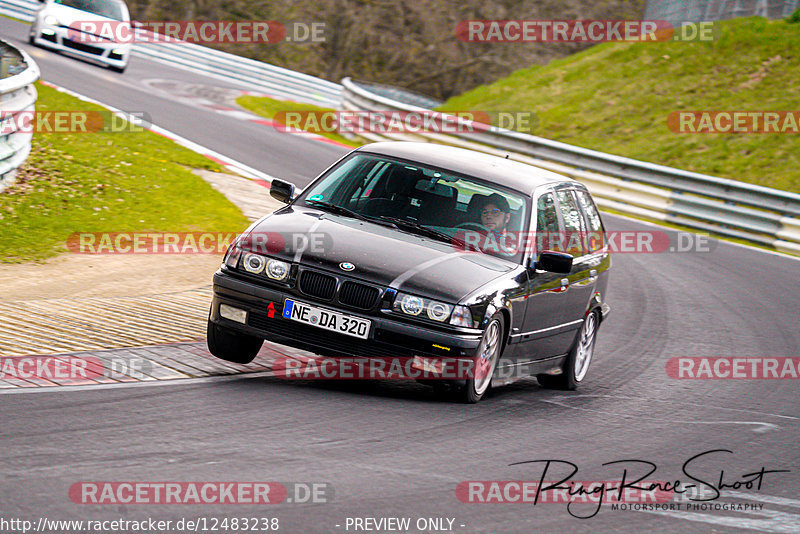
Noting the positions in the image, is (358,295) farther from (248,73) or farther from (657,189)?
(248,73)

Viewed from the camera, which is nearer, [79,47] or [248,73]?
[79,47]

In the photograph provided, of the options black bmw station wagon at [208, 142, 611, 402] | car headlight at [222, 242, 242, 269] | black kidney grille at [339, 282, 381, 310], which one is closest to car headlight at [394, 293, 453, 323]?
black bmw station wagon at [208, 142, 611, 402]

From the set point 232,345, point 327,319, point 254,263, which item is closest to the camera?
point 327,319

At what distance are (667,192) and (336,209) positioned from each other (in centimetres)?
1469

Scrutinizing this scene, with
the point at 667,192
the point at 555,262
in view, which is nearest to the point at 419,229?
the point at 555,262

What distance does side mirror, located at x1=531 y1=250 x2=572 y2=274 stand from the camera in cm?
747

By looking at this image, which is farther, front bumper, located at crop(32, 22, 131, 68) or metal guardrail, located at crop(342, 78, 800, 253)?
front bumper, located at crop(32, 22, 131, 68)

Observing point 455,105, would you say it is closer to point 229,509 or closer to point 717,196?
point 717,196

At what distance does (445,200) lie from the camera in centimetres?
770

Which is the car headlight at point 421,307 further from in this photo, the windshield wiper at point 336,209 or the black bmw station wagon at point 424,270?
the windshield wiper at point 336,209

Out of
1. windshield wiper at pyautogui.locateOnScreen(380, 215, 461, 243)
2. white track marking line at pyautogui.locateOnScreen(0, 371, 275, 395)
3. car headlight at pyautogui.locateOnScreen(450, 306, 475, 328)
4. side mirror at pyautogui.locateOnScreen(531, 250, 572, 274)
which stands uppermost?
windshield wiper at pyautogui.locateOnScreen(380, 215, 461, 243)

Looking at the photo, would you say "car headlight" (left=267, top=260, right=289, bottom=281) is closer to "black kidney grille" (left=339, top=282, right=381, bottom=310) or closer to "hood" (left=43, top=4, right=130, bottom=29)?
"black kidney grille" (left=339, top=282, right=381, bottom=310)

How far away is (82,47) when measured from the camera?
26234mm

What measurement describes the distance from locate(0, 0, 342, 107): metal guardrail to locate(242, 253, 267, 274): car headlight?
25984mm
